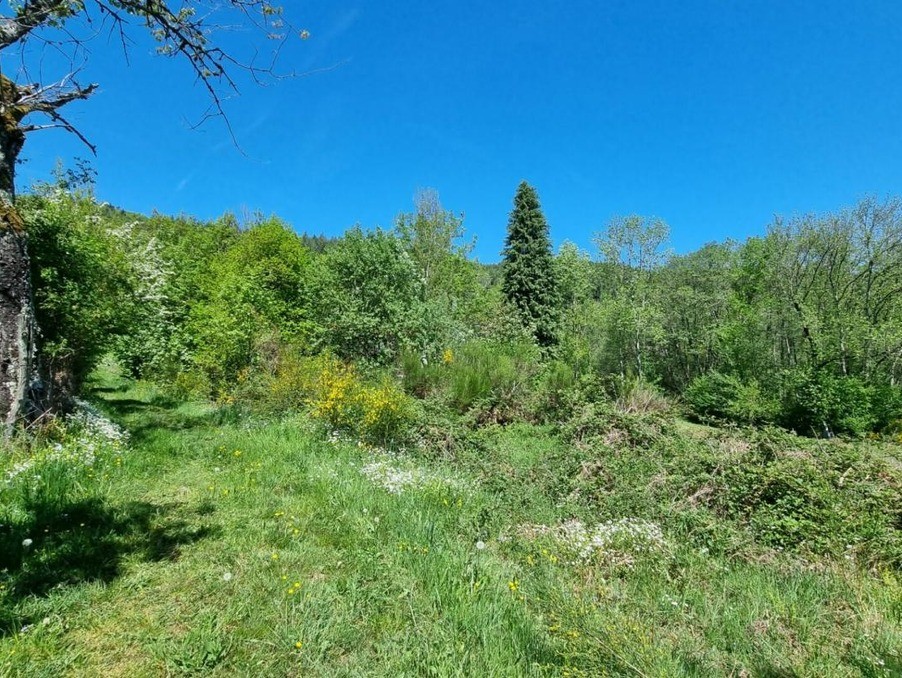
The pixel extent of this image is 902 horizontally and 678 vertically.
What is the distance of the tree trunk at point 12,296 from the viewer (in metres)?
5.07

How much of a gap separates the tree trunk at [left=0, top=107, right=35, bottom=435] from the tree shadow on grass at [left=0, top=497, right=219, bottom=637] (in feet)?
7.83

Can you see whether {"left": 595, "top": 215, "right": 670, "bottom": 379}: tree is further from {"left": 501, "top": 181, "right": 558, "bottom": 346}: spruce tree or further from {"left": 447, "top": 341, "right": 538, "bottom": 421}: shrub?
{"left": 447, "top": 341, "right": 538, "bottom": 421}: shrub

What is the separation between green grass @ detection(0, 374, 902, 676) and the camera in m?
2.24

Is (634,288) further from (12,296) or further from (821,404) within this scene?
(12,296)

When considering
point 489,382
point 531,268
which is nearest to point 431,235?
point 531,268

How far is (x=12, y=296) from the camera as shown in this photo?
5.18m

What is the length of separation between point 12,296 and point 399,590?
6.05 m

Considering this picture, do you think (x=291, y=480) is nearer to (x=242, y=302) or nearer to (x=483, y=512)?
(x=483, y=512)

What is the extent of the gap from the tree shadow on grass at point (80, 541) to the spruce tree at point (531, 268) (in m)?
22.6

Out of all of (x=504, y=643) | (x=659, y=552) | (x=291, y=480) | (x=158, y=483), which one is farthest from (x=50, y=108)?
(x=659, y=552)

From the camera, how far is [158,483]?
15.8ft

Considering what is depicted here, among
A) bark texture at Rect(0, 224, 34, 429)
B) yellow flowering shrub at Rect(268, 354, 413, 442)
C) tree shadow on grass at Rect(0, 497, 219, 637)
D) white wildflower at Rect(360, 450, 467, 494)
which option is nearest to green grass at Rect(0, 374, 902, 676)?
tree shadow on grass at Rect(0, 497, 219, 637)

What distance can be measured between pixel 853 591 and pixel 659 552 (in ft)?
4.21

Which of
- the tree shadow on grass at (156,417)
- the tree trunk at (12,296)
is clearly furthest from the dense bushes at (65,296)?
the tree trunk at (12,296)
